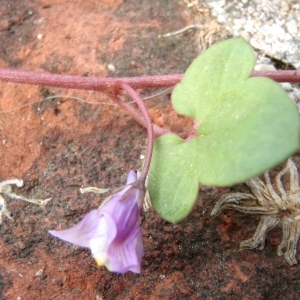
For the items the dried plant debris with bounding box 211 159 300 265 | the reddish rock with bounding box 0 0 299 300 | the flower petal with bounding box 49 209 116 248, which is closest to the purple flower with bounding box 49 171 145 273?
the flower petal with bounding box 49 209 116 248

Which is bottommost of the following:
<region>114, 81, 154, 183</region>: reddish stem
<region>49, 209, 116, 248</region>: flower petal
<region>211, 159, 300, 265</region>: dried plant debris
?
<region>211, 159, 300, 265</region>: dried plant debris

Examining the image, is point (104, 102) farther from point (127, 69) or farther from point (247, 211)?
point (247, 211)

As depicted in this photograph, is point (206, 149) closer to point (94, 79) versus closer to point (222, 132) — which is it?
point (222, 132)

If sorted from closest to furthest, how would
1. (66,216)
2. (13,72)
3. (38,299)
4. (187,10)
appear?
(38,299) → (66,216) → (13,72) → (187,10)

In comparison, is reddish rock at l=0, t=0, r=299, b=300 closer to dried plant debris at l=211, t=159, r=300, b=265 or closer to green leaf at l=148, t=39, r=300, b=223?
dried plant debris at l=211, t=159, r=300, b=265

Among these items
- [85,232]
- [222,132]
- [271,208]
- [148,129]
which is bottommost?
[271,208]

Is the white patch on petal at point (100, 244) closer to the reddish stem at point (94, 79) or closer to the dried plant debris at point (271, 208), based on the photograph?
the dried plant debris at point (271, 208)

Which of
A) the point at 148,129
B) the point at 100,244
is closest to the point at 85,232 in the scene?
the point at 100,244

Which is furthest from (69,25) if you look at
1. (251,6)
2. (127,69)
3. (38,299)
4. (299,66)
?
(38,299)
